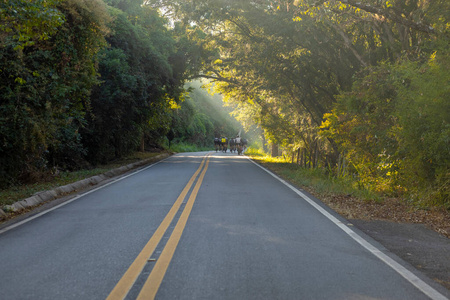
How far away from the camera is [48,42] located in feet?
38.3

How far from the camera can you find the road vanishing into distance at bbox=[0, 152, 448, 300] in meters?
4.18

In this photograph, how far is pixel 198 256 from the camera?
17.4 ft

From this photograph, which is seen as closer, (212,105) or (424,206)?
(424,206)

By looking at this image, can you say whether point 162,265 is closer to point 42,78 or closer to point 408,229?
point 408,229

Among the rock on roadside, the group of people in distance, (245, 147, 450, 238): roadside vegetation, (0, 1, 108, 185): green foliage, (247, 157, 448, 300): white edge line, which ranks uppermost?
(0, 1, 108, 185): green foliage

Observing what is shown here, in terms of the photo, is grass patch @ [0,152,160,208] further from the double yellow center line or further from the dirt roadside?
the dirt roadside

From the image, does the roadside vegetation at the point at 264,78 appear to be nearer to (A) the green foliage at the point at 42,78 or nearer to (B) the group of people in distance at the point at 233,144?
(A) the green foliage at the point at 42,78

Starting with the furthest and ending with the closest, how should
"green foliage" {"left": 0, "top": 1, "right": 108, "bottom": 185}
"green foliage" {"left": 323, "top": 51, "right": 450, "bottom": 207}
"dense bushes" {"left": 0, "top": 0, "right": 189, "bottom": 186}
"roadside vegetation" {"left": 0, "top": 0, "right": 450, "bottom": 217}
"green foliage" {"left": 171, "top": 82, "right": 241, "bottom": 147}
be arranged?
1. "green foliage" {"left": 171, "top": 82, "right": 241, "bottom": 147}
2. "green foliage" {"left": 0, "top": 1, "right": 108, "bottom": 185}
3. "dense bushes" {"left": 0, "top": 0, "right": 189, "bottom": 186}
4. "roadside vegetation" {"left": 0, "top": 0, "right": 450, "bottom": 217}
5. "green foliage" {"left": 323, "top": 51, "right": 450, "bottom": 207}

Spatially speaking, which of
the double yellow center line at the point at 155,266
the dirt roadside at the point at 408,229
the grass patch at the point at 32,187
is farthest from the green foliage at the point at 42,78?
the dirt roadside at the point at 408,229

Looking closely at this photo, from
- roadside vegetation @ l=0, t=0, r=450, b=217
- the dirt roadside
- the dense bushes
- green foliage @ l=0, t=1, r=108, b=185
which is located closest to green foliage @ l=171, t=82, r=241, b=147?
roadside vegetation @ l=0, t=0, r=450, b=217

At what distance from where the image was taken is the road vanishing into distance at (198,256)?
418 cm

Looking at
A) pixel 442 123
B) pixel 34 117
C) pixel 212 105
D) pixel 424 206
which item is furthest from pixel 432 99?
pixel 212 105

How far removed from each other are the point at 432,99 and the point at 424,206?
2215mm

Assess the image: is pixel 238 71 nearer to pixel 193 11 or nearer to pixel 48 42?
pixel 193 11
